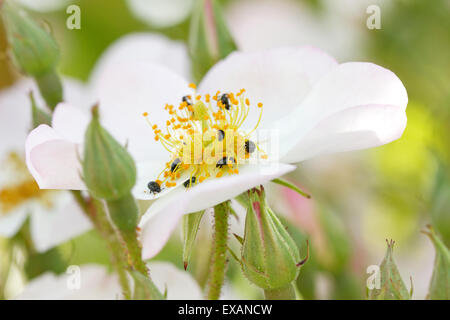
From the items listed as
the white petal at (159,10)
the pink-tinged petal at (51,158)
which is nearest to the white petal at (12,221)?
the pink-tinged petal at (51,158)

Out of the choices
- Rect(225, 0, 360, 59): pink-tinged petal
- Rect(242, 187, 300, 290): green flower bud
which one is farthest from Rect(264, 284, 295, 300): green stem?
Rect(225, 0, 360, 59): pink-tinged petal

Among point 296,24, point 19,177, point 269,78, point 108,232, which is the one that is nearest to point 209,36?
point 269,78

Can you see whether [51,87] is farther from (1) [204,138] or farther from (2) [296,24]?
(2) [296,24]

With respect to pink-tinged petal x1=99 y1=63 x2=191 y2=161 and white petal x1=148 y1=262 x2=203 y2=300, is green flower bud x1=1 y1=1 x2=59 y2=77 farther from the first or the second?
white petal x1=148 y1=262 x2=203 y2=300

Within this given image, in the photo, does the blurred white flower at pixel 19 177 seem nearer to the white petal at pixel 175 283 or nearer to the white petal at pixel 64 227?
the white petal at pixel 64 227

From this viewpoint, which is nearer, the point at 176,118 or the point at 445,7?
the point at 176,118
